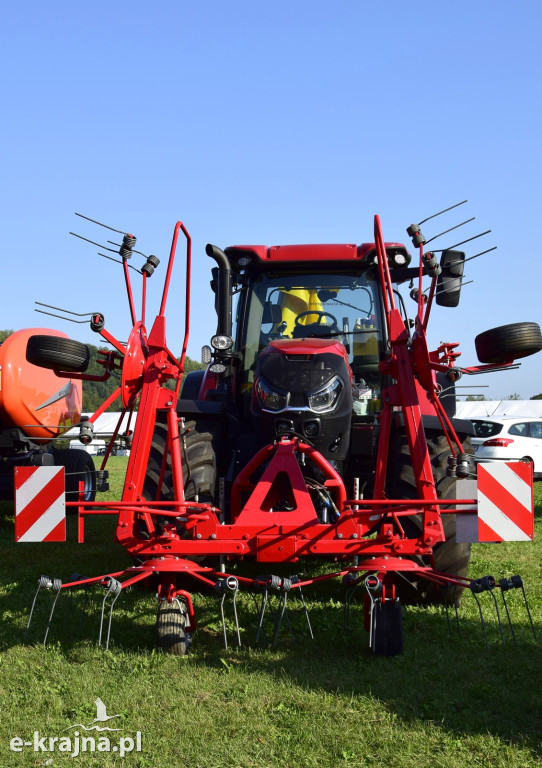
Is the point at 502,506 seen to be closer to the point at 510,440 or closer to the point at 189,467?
the point at 189,467

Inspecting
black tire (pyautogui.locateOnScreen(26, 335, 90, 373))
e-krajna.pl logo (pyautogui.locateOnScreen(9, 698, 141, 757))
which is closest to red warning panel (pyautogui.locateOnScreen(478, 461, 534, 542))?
e-krajna.pl logo (pyautogui.locateOnScreen(9, 698, 141, 757))

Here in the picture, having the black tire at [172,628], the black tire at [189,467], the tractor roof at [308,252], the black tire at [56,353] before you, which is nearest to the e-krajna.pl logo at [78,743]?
the black tire at [172,628]

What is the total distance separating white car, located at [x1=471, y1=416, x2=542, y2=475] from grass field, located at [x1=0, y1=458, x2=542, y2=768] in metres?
10.0

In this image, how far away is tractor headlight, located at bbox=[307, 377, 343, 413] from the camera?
199 inches

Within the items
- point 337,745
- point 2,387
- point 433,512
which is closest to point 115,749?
point 337,745

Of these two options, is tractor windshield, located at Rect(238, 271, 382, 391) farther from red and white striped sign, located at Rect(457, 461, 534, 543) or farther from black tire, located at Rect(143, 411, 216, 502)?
red and white striped sign, located at Rect(457, 461, 534, 543)

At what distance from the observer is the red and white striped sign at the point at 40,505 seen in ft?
14.5

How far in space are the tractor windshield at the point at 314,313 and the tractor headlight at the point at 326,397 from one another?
92 centimetres

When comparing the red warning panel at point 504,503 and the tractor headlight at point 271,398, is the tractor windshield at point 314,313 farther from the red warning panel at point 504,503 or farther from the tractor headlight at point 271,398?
the red warning panel at point 504,503

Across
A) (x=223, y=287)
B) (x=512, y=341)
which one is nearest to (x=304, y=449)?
(x=512, y=341)

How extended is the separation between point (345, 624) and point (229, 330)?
2269mm

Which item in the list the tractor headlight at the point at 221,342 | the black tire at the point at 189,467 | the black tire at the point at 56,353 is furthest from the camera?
the tractor headlight at the point at 221,342

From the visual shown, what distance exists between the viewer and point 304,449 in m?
4.76

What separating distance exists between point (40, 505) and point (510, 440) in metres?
12.1
